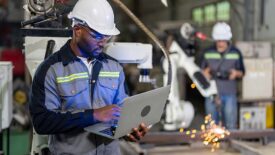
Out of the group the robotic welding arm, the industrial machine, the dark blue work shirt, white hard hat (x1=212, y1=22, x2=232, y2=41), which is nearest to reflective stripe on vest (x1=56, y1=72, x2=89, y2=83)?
the robotic welding arm

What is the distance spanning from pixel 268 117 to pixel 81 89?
14.1 feet

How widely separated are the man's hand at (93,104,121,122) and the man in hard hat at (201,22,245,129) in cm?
316

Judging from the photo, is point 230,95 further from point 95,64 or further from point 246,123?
point 95,64

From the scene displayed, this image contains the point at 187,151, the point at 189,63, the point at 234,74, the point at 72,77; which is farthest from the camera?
the point at 234,74

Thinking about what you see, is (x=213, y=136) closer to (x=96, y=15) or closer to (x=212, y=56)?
(x=212, y=56)

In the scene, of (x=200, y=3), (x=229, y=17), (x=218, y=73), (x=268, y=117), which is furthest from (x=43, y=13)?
(x=200, y=3)

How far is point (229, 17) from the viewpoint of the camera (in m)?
7.58

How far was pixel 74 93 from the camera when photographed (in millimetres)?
1996

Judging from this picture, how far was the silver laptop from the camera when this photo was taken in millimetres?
1894

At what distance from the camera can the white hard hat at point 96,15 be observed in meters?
2.04

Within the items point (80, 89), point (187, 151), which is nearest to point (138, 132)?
point (80, 89)

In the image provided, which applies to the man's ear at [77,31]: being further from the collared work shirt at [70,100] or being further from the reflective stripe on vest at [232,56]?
the reflective stripe on vest at [232,56]

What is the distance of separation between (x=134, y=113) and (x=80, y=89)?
0.29m

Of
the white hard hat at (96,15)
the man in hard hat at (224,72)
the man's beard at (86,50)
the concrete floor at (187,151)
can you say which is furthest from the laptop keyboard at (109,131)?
the man in hard hat at (224,72)
